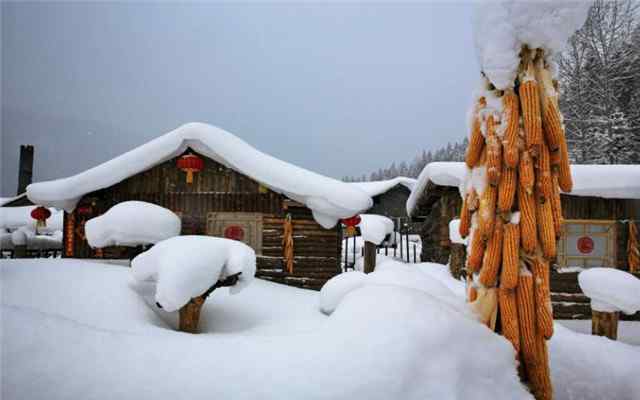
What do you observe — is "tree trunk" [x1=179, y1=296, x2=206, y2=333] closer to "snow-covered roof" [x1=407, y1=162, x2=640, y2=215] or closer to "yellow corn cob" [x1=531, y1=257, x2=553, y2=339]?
"yellow corn cob" [x1=531, y1=257, x2=553, y2=339]

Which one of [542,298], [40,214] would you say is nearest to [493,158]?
[542,298]

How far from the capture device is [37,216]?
1209cm

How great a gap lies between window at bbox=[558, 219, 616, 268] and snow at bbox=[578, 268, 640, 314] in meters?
5.95

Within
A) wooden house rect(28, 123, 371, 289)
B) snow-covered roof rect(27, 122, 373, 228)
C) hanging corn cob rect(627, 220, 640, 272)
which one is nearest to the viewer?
hanging corn cob rect(627, 220, 640, 272)

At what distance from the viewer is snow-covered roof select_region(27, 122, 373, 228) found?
400 inches

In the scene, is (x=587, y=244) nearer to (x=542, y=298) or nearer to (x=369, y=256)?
(x=369, y=256)

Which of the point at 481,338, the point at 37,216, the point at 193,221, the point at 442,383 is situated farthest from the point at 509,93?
the point at 37,216

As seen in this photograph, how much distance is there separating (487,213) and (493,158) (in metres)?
0.51

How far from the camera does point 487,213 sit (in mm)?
3150

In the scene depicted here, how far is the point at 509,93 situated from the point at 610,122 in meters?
17.9

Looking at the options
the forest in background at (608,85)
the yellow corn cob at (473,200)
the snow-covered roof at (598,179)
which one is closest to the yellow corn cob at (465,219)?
the yellow corn cob at (473,200)

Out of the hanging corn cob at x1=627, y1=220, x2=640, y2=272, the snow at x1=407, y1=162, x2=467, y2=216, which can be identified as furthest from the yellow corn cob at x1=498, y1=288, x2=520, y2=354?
the hanging corn cob at x1=627, y1=220, x2=640, y2=272

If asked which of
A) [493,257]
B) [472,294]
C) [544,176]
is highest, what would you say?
[544,176]

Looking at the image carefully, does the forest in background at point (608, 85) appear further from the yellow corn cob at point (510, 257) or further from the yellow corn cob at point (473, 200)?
the yellow corn cob at point (510, 257)
